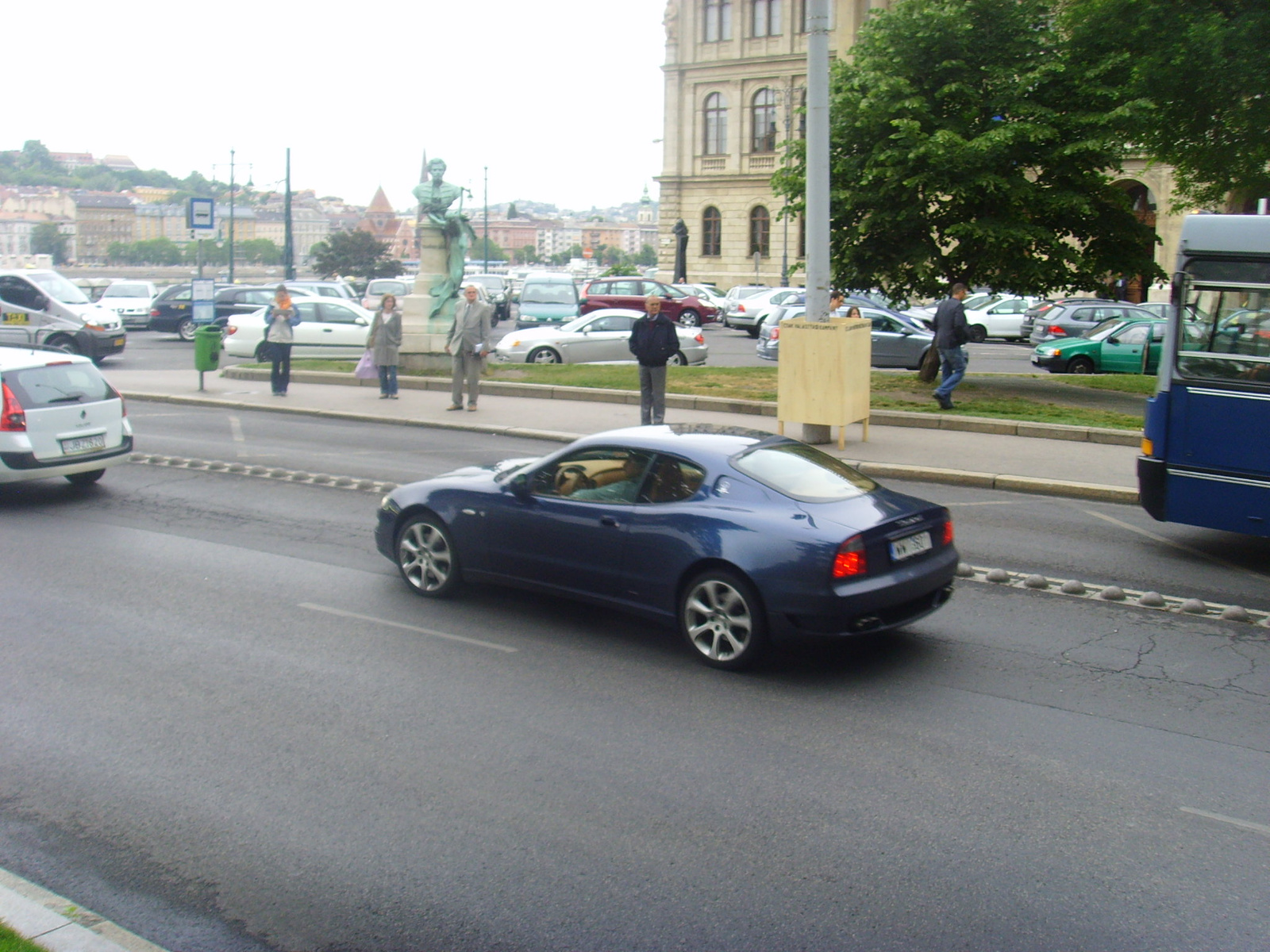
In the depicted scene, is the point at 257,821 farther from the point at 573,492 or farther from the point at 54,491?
the point at 54,491

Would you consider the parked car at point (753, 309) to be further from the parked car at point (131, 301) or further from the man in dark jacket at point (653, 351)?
the man in dark jacket at point (653, 351)

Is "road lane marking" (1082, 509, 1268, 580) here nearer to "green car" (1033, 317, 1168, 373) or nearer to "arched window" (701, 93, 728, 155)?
"green car" (1033, 317, 1168, 373)

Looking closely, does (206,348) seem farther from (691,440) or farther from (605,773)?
(605,773)

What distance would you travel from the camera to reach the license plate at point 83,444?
39.8ft

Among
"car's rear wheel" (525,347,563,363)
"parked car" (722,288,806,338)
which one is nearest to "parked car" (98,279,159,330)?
"car's rear wheel" (525,347,563,363)

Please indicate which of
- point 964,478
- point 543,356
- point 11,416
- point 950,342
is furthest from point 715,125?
point 11,416

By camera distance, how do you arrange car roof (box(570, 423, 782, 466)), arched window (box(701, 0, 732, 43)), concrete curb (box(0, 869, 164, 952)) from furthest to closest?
arched window (box(701, 0, 732, 43)) < car roof (box(570, 423, 782, 466)) < concrete curb (box(0, 869, 164, 952))

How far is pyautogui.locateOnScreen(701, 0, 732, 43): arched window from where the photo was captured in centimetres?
6769

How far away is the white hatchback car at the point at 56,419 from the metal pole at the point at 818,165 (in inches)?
318

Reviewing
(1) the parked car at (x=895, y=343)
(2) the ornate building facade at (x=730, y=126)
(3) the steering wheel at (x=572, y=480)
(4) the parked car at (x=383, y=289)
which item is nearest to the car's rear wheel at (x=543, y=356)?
(1) the parked car at (x=895, y=343)

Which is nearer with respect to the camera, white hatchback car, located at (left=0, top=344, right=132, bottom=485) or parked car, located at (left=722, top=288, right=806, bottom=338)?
white hatchback car, located at (left=0, top=344, right=132, bottom=485)

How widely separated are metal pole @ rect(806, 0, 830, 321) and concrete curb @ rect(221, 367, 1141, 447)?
279 centimetres

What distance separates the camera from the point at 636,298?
1436 inches

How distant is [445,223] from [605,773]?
19369mm
